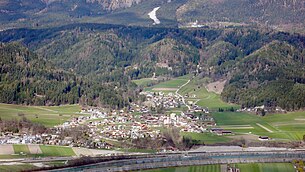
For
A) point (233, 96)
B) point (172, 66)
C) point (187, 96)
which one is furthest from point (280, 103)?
point (172, 66)

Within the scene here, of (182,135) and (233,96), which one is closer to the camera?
(182,135)

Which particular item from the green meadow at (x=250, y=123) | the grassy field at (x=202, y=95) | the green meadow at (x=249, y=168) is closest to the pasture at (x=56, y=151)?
the green meadow at (x=249, y=168)

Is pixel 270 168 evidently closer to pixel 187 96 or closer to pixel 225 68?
pixel 187 96

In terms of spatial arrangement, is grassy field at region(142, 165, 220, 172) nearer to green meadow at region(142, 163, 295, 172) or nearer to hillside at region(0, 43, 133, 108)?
green meadow at region(142, 163, 295, 172)

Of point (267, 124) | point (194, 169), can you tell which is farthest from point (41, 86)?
point (194, 169)

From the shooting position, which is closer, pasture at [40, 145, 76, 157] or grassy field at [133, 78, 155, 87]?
pasture at [40, 145, 76, 157]

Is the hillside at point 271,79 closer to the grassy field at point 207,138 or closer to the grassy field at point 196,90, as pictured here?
the grassy field at point 196,90

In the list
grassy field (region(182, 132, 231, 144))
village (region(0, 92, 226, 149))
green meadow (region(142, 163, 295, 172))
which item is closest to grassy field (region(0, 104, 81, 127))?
village (region(0, 92, 226, 149))
